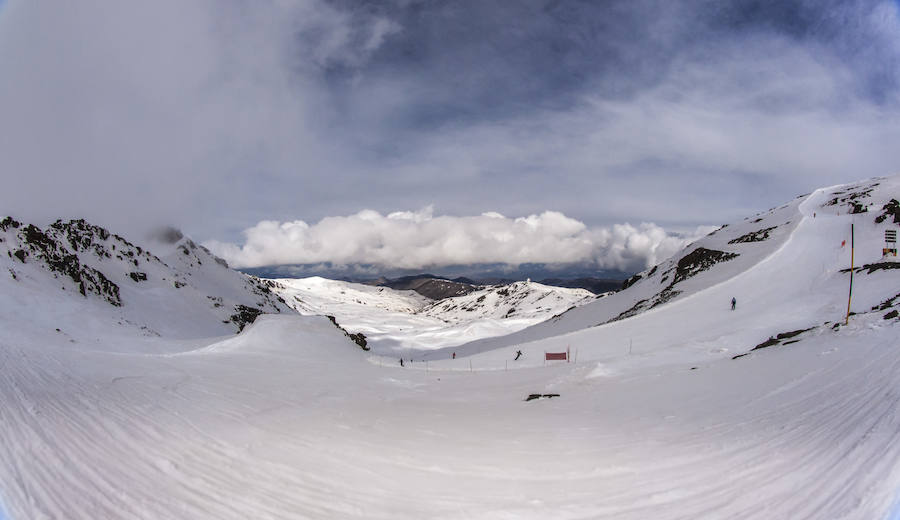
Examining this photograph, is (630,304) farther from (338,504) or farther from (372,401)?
(338,504)

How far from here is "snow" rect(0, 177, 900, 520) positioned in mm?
5176

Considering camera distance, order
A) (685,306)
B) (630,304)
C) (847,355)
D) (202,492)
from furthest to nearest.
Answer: (630,304) < (685,306) < (847,355) < (202,492)

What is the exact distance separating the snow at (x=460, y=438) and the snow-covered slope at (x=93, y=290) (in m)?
26.5

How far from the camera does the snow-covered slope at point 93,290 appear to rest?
3394cm

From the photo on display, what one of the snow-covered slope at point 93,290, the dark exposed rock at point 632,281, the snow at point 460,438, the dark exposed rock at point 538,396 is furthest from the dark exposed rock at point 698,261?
the snow-covered slope at point 93,290

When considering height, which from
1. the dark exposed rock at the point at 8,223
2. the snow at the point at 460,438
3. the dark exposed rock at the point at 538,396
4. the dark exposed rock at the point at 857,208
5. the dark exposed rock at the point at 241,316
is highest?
the dark exposed rock at the point at 857,208

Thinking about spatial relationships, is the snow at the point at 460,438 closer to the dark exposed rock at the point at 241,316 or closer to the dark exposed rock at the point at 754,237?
the dark exposed rock at the point at 754,237

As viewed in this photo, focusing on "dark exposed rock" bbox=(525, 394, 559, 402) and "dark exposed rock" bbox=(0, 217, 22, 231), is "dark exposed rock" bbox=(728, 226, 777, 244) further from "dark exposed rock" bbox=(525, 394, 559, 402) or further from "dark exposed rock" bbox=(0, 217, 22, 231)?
"dark exposed rock" bbox=(0, 217, 22, 231)

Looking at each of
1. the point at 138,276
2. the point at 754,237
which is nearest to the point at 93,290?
the point at 138,276

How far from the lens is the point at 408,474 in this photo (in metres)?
6.63

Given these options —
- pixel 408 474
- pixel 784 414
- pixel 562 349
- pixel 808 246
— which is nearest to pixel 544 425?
pixel 408 474

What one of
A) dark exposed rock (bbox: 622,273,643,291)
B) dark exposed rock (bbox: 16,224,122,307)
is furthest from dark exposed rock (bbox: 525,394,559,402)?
dark exposed rock (bbox: 622,273,643,291)

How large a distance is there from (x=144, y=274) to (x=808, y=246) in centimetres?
9497

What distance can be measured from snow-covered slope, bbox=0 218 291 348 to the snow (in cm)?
2646
